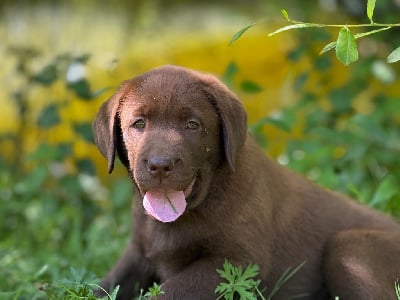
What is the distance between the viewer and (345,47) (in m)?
3.65

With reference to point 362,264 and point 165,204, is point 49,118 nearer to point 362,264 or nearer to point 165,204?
point 165,204

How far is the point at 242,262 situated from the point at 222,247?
0.38 ft

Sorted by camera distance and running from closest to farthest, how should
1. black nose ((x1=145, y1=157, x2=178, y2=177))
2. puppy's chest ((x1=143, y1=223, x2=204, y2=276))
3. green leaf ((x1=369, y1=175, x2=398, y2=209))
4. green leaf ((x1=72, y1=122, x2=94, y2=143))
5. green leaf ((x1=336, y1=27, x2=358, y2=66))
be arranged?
green leaf ((x1=336, y1=27, x2=358, y2=66)) < black nose ((x1=145, y1=157, x2=178, y2=177)) < puppy's chest ((x1=143, y1=223, x2=204, y2=276)) < green leaf ((x1=369, y1=175, x2=398, y2=209)) < green leaf ((x1=72, y1=122, x2=94, y2=143))

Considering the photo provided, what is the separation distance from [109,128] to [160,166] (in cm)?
53

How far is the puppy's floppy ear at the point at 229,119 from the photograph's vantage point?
4.30 m

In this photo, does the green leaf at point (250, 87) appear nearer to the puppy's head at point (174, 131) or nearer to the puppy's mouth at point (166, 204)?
the puppy's head at point (174, 131)

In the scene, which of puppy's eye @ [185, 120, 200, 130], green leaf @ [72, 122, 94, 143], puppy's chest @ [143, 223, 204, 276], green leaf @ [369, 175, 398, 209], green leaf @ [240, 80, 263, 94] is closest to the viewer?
puppy's eye @ [185, 120, 200, 130]

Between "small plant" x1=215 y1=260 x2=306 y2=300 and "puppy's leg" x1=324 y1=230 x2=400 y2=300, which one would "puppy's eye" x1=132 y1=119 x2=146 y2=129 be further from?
"puppy's leg" x1=324 y1=230 x2=400 y2=300

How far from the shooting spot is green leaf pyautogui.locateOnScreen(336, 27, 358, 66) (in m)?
3.65

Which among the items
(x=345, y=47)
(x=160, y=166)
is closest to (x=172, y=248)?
(x=160, y=166)

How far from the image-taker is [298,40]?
714 centimetres

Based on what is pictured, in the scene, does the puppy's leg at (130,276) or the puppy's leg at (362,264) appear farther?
the puppy's leg at (130,276)

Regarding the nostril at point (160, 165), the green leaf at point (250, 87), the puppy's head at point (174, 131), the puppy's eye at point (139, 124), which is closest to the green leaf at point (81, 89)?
the green leaf at point (250, 87)

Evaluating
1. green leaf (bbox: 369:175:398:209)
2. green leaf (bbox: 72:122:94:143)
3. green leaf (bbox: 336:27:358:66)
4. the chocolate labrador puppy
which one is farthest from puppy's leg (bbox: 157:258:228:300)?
green leaf (bbox: 72:122:94:143)
